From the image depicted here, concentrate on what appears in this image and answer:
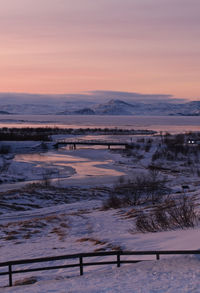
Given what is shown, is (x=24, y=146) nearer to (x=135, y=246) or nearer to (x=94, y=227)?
(x=94, y=227)

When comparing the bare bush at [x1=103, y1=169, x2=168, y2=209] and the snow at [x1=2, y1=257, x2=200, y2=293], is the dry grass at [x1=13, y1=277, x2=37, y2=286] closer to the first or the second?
the snow at [x1=2, y1=257, x2=200, y2=293]

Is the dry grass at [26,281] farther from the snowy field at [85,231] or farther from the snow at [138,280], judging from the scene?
the snow at [138,280]

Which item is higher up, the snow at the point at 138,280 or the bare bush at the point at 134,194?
the snow at the point at 138,280

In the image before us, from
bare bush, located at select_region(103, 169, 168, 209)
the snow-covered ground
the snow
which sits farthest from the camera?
bare bush, located at select_region(103, 169, 168, 209)

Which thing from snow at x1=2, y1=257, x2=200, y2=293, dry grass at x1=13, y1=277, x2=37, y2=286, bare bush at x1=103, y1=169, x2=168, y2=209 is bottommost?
bare bush at x1=103, y1=169, x2=168, y2=209

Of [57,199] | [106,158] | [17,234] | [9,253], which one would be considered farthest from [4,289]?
[106,158]

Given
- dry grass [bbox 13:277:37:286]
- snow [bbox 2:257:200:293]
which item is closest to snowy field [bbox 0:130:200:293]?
snow [bbox 2:257:200:293]

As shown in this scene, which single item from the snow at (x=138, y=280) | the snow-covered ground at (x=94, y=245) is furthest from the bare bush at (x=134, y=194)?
the snow at (x=138, y=280)

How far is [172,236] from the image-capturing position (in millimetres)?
12820

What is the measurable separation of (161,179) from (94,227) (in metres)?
19.2

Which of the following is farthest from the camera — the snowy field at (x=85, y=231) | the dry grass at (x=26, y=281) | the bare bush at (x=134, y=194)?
the bare bush at (x=134, y=194)

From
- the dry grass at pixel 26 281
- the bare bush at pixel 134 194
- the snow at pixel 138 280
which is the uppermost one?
the snow at pixel 138 280

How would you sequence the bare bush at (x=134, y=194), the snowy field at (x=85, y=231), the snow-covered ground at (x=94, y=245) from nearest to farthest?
the snow-covered ground at (x=94, y=245) < the snowy field at (x=85, y=231) < the bare bush at (x=134, y=194)

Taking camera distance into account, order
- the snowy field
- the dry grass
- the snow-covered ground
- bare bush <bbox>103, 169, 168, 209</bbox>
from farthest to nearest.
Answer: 1. bare bush <bbox>103, 169, 168, 209</bbox>
2. the dry grass
3. the snowy field
4. the snow-covered ground
